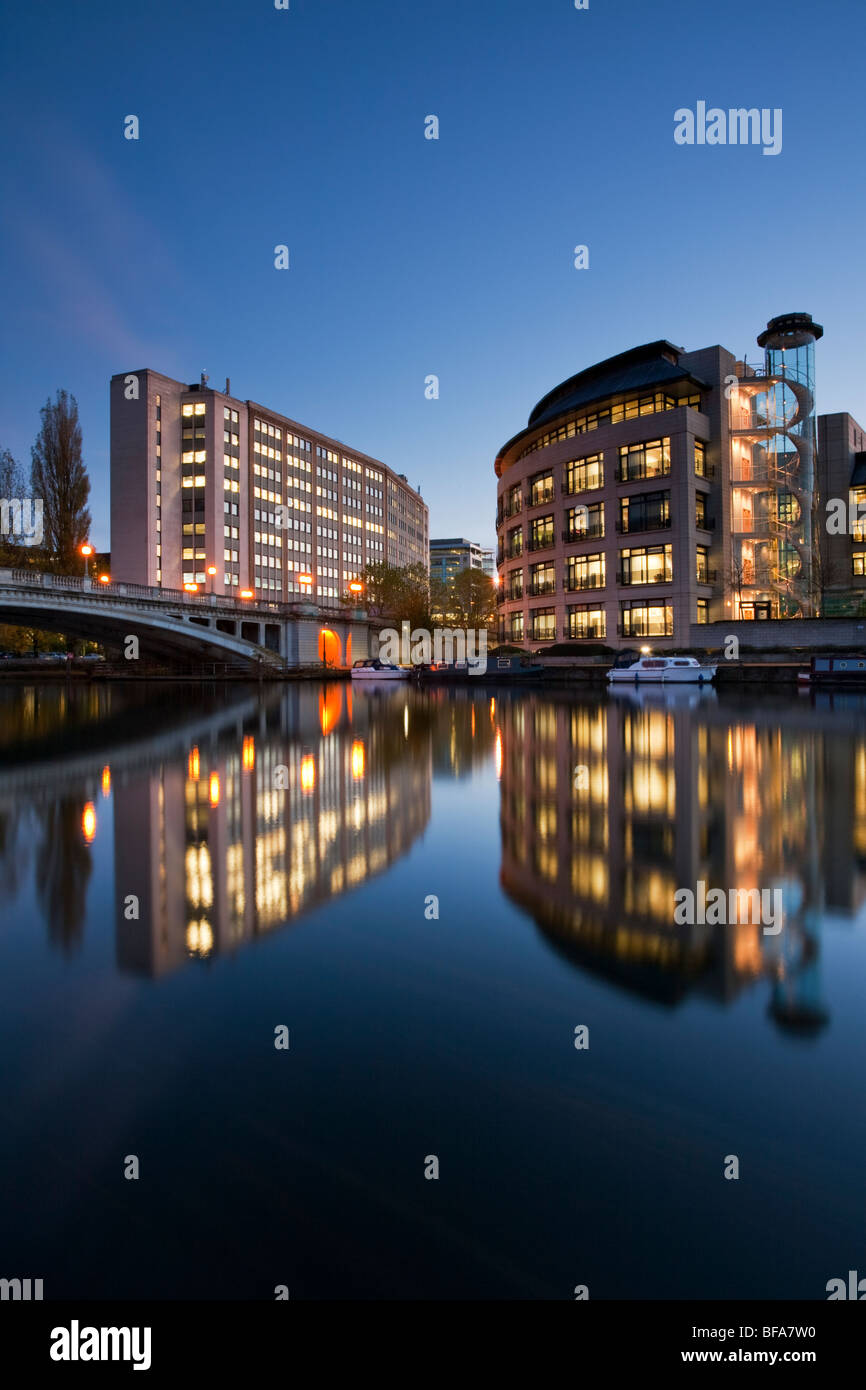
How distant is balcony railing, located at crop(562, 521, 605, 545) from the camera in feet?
190

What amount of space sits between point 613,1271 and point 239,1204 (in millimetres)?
1192

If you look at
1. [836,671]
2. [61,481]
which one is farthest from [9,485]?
[836,671]

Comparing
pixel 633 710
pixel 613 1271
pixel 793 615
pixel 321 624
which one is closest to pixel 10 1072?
pixel 613 1271

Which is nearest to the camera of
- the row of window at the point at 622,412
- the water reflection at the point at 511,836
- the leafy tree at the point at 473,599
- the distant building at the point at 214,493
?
the water reflection at the point at 511,836

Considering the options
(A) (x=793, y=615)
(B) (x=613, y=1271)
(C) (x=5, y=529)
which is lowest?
Answer: (B) (x=613, y=1271)

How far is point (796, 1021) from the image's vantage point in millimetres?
3525

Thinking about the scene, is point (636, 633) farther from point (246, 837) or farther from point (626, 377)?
point (246, 837)

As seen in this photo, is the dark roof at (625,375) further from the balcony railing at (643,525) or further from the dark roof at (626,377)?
the balcony railing at (643,525)

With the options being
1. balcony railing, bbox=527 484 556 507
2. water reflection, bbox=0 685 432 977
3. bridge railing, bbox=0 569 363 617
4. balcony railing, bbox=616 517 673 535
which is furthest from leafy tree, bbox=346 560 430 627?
water reflection, bbox=0 685 432 977

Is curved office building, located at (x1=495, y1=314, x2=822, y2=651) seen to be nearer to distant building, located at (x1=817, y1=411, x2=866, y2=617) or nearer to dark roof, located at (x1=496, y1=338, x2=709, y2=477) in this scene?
dark roof, located at (x1=496, y1=338, x2=709, y2=477)

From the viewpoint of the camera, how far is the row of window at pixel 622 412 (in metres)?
55.4

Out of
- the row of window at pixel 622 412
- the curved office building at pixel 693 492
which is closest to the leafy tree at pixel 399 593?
the curved office building at pixel 693 492

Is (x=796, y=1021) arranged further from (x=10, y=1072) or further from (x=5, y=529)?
(x=5, y=529)

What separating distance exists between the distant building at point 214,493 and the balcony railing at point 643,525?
44689 mm
